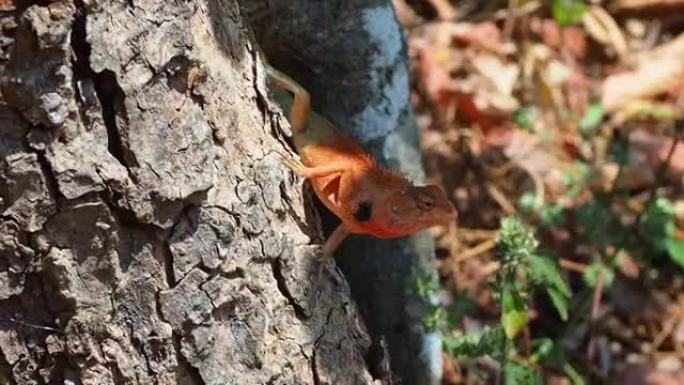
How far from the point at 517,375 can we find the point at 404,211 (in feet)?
1.82

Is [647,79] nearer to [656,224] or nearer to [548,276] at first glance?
[656,224]

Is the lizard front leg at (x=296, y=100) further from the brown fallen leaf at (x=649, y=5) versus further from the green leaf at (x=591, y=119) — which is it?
the brown fallen leaf at (x=649, y=5)

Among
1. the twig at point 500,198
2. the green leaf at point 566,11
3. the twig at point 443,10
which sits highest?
the green leaf at point 566,11

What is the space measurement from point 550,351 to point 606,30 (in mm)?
2556

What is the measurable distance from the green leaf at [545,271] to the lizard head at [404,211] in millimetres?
259

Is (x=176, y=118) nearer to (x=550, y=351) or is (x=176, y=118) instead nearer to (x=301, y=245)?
(x=301, y=245)

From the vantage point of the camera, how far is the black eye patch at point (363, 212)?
2.93 m

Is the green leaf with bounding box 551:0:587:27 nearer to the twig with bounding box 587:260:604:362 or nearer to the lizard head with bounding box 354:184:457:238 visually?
the twig with bounding box 587:260:604:362

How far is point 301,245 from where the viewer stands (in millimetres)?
2693

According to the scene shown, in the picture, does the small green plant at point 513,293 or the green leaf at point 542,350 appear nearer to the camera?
the small green plant at point 513,293

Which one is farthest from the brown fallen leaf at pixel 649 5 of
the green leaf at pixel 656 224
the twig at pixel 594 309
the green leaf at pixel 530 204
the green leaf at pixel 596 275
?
the green leaf at pixel 596 275

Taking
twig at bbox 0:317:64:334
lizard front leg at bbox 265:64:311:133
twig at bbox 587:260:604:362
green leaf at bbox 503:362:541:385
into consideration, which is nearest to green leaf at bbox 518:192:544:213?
twig at bbox 587:260:604:362

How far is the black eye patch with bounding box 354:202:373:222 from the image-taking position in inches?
115

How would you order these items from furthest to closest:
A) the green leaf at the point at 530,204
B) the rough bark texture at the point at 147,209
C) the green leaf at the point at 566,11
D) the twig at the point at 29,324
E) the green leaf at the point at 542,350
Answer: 1. the green leaf at the point at 566,11
2. the green leaf at the point at 530,204
3. the green leaf at the point at 542,350
4. the twig at the point at 29,324
5. the rough bark texture at the point at 147,209
